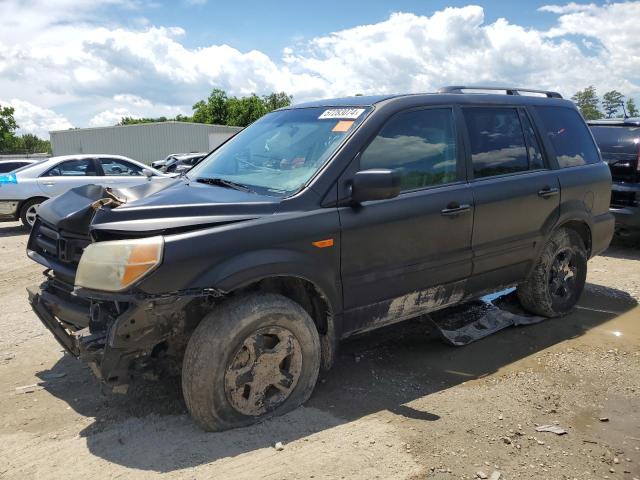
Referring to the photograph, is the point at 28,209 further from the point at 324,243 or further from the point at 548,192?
the point at 548,192

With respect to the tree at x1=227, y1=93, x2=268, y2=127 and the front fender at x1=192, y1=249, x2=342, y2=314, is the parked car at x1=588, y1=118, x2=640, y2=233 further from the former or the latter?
the tree at x1=227, y1=93, x2=268, y2=127

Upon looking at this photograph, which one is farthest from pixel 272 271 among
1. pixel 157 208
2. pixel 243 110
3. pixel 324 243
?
pixel 243 110

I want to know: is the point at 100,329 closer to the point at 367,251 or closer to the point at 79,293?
the point at 79,293

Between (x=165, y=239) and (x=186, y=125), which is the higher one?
(x=186, y=125)

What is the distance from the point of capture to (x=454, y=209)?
3.98m

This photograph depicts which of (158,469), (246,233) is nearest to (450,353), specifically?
(246,233)

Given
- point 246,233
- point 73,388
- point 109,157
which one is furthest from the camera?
point 109,157

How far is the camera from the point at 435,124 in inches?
159

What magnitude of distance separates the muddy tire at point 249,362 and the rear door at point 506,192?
1644 mm

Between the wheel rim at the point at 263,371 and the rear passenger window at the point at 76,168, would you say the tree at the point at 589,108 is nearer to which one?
the wheel rim at the point at 263,371

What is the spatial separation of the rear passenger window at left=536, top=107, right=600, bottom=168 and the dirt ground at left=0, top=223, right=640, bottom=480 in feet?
5.10

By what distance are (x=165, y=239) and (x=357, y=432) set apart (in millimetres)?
1535

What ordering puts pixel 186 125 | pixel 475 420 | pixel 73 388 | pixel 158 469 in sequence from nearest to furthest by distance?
1. pixel 158 469
2. pixel 475 420
3. pixel 73 388
4. pixel 186 125

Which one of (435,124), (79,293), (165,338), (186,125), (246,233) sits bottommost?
(165,338)
